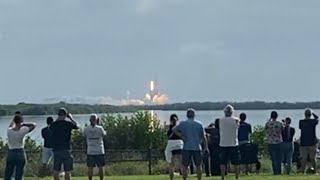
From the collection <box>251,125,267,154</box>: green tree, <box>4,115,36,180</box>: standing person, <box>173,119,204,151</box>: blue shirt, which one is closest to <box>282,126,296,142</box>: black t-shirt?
<box>173,119,204,151</box>: blue shirt

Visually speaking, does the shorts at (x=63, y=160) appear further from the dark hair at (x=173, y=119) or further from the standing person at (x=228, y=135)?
the standing person at (x=228, y=135)

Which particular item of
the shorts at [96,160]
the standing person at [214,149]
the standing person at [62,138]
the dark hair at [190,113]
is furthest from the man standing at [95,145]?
the standing person at [214,149]

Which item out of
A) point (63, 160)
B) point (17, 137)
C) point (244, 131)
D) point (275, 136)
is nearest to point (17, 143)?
point (17, 137)

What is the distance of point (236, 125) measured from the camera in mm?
21250

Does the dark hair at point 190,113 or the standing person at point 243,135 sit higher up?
the dark hair at point 190,113

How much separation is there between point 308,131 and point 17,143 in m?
8.61

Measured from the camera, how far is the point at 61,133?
782 inches

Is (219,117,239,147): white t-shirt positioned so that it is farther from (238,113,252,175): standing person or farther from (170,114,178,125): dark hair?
(238,113,252,175): standing person

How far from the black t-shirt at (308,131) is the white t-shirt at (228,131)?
3528mm

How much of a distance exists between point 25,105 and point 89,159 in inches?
2952

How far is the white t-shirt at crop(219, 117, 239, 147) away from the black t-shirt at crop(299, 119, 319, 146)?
353cm

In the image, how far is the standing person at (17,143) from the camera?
762 inches

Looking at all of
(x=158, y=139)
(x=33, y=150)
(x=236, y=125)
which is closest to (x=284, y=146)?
(x=236, y=125)

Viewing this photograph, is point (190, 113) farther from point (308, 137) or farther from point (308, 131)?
point (308, 137)
